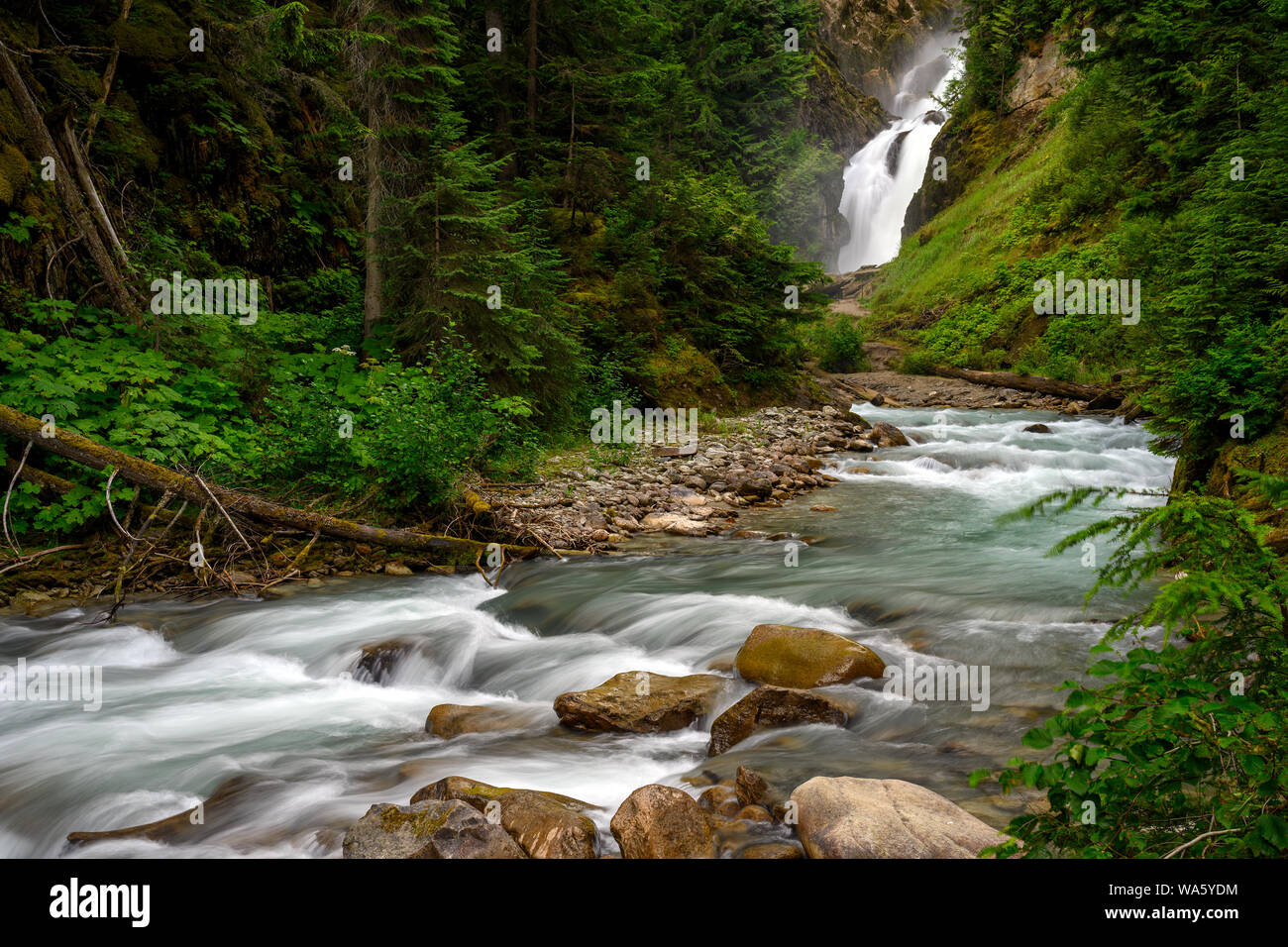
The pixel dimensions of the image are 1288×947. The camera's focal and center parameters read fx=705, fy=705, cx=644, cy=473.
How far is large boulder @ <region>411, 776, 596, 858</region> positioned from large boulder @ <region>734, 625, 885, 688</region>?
7.14 feet

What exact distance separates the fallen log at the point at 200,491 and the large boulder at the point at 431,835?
5.12 m

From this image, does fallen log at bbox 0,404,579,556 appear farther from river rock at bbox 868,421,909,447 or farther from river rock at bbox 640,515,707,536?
river rock at bbox 868,421,909,447

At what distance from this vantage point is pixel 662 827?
11.3 ft

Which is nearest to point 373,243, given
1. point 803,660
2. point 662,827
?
point 803,660

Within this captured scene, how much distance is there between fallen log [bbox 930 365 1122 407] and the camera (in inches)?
757

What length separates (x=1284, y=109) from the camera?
7.81m

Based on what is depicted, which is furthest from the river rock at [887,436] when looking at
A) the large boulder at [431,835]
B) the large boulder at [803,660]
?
the large boulder at [431,835]

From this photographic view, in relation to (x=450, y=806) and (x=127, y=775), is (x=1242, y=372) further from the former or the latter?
(x=127, y=775)

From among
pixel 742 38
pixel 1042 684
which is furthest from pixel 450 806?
pixel 742 38

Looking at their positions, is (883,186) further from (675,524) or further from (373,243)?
(675,524)

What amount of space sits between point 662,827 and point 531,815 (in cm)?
65

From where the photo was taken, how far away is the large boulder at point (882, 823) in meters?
3.17

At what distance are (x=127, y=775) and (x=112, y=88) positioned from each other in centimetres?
1115

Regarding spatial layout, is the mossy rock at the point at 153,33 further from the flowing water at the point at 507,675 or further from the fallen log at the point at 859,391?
the fallen log at the point at 859,391
